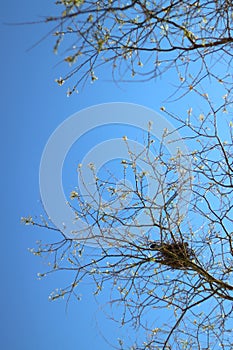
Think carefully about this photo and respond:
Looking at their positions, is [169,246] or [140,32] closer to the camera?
[140,32]

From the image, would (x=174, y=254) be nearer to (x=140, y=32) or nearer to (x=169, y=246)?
(x=169, y=246)

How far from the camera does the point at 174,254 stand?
0.92 m

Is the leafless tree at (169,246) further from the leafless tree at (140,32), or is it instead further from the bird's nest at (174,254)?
the leafless tree at (140,32)

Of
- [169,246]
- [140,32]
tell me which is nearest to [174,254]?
[169,246]

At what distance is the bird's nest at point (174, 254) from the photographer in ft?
3.01

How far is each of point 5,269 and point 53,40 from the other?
1.07 metres

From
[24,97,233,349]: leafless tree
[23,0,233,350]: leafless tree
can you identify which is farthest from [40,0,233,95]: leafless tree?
[24,97,233,349]: leafless tree

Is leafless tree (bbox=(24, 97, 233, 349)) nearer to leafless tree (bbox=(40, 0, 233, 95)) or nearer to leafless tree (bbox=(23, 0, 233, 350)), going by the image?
leafless tree (bbox=(23, 0, 233, 350))

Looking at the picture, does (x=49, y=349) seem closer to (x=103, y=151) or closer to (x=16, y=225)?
(x=16, y=225)

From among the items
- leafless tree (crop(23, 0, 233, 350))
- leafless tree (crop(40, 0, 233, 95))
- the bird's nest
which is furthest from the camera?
the bird's nest

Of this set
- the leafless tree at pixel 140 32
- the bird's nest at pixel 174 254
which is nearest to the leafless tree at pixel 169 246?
the bird's nest at pixel 174 254

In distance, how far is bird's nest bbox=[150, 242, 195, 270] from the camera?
3.01 feet

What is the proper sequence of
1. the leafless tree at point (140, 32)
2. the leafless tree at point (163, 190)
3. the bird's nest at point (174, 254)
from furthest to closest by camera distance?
the bird's nest at point (174, 254), the leafless tree at point (163, 190), the leafless tree at point (140, 32)

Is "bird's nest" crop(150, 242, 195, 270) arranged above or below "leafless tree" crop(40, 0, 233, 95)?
below
